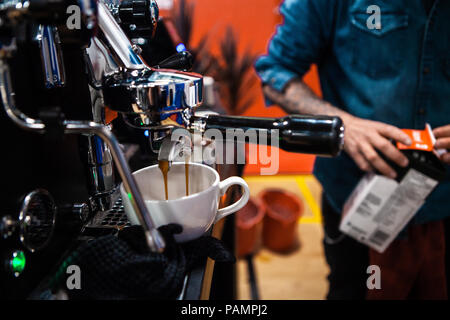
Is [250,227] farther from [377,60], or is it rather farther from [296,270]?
[377,60]

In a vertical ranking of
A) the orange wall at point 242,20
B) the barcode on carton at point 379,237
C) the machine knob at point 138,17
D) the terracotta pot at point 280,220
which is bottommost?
the terracotta pot at point 280,220

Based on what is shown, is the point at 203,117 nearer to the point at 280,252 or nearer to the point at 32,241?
the point at 32,241

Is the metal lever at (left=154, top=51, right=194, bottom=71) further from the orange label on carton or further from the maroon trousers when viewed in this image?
the maroon trousers

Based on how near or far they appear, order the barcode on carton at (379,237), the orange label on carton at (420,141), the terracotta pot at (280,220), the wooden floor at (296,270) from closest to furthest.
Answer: the orange label on carton at (420,141), the barcode on carton at (379,237), the wooden floor at (296,270), the terracotta pot at (280,220)

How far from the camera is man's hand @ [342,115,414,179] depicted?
783 mm

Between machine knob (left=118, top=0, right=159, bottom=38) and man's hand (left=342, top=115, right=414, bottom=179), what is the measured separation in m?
0.59

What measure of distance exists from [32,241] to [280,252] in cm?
183

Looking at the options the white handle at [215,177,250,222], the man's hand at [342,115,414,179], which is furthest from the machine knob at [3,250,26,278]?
the man's hand at [342,115,414,179]

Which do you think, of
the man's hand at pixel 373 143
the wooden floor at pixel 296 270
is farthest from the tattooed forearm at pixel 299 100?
the wooden floor at pixel 296 270

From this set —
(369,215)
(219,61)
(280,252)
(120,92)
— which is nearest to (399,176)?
(369,215)

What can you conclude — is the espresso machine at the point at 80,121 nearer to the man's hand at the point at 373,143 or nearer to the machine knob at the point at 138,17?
the machine knob at the point at 138,17

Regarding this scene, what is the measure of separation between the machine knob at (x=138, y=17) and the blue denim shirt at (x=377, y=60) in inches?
23.8

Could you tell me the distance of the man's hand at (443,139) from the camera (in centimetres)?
77
